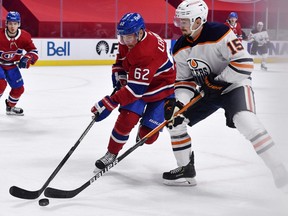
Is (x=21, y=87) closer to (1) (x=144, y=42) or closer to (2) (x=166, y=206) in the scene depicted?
(1) (x=144, y=42)

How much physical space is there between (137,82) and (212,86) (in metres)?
0.41

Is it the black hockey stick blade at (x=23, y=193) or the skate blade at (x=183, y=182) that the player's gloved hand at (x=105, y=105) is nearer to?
the skate blade at (x=183, y=182)

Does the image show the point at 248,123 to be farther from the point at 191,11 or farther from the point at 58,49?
the point at 58,49

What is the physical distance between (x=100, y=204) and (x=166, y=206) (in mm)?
272

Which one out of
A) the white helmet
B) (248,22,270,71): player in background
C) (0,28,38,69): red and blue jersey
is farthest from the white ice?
(248,22,270,71): player in background

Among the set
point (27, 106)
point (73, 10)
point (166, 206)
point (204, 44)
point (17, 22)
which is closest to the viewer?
point (166, 206)

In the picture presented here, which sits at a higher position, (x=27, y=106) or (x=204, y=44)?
(x=204, y=44)

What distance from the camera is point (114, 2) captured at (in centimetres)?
1346

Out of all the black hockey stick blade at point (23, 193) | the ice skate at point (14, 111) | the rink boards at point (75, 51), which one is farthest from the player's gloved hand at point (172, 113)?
the rink boards at point (75, 51)

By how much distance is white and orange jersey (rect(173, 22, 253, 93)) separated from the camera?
2.28m

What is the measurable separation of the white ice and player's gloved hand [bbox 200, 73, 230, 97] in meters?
0.21

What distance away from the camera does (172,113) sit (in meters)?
2.38

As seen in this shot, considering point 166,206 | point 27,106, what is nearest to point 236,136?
point 166,206

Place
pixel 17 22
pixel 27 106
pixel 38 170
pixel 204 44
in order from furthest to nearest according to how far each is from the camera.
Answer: pixel 27 106, pixel 17 22, pixel 38 170, pixel 204 44
